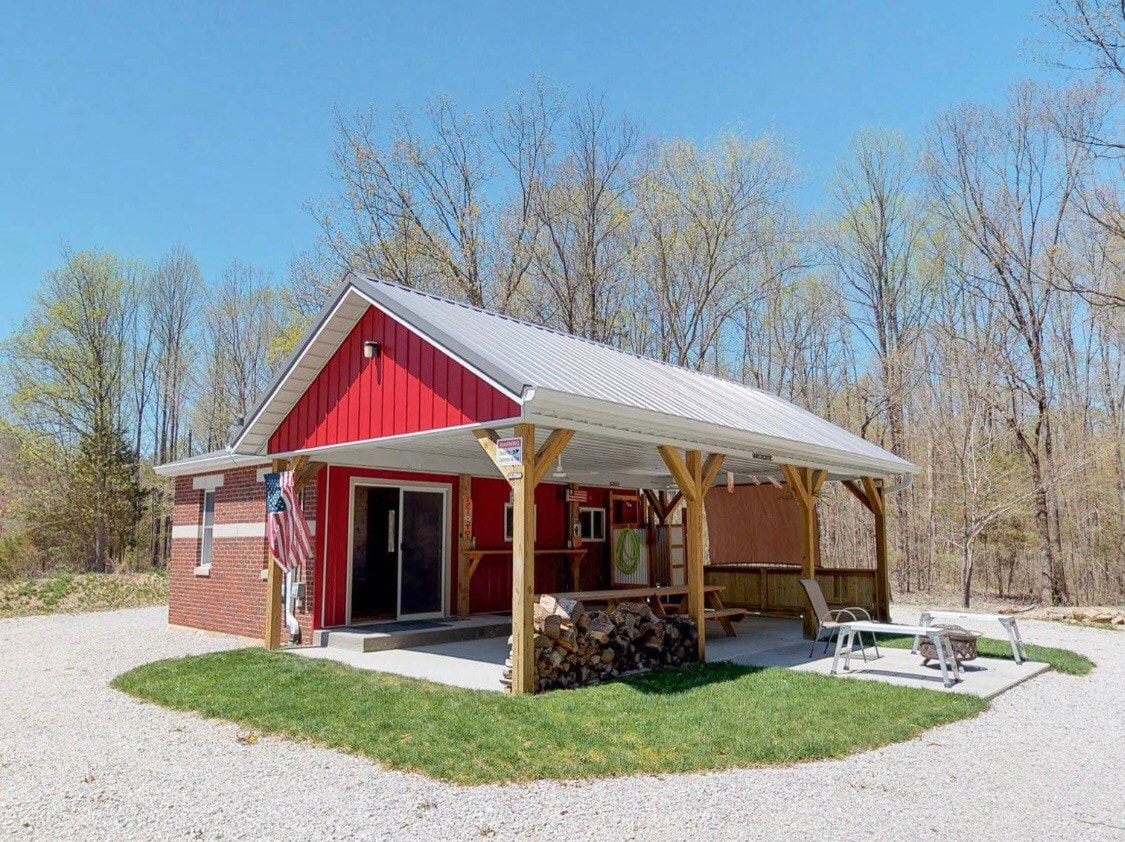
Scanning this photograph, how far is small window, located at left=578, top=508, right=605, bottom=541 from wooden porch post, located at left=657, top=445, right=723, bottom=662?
593 centimetres

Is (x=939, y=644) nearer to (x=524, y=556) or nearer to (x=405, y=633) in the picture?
(x=524, y=556)

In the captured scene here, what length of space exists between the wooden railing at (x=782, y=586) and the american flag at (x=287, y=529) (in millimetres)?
7193

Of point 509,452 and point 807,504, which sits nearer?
point 509,452

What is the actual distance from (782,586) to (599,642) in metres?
7.17

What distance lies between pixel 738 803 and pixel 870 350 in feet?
68.4

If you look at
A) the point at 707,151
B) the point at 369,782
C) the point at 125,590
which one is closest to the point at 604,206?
Answer: the point at 707,151

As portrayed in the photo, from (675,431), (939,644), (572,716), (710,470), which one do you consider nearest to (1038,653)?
(939,644)

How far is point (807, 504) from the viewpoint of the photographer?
10969 mm

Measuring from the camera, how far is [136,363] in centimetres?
2992

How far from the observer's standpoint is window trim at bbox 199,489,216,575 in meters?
12.4

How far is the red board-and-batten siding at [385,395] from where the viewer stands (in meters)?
7.46

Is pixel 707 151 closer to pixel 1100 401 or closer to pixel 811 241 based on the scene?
pixel 811 241

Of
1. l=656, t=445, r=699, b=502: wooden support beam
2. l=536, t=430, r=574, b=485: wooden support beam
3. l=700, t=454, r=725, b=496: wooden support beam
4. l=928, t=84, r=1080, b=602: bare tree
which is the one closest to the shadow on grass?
l=656, t=445, r=699, b=502: wooden support beam

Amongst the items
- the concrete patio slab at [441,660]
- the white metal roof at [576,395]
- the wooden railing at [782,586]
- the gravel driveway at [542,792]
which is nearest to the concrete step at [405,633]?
the concrete patio slab at [441,660]
